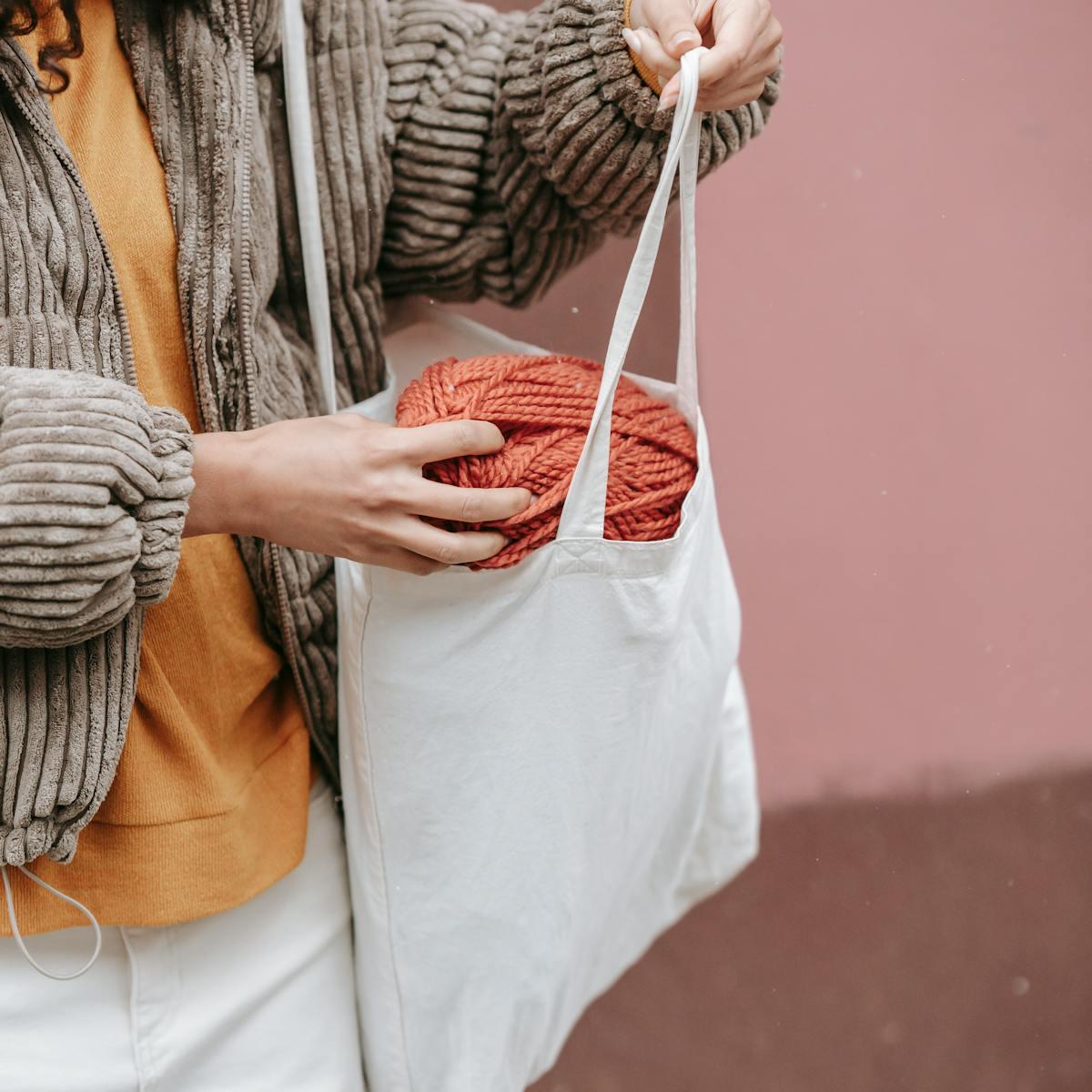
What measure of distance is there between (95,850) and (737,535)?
0.53 meters

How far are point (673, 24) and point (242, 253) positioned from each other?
21cm

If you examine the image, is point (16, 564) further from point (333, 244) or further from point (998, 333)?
point (998, 333)

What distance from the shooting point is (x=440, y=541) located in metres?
0.44

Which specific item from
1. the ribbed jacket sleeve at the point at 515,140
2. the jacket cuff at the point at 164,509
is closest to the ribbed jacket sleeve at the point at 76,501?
the jacket cuff at the point at 164,509

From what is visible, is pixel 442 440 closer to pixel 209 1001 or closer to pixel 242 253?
pixel 242 253

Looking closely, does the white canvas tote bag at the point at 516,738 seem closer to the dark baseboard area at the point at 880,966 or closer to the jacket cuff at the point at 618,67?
the jacket cuff at the point at 618,67

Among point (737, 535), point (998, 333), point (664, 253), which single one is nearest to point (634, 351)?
point (664, 253)

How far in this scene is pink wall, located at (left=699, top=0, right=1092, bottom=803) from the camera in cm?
81

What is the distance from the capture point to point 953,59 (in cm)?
81

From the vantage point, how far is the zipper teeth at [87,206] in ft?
1.49

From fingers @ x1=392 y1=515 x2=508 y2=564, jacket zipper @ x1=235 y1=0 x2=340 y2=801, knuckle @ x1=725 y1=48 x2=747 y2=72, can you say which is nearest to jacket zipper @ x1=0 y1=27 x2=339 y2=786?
jacket zipper @ x1=235 y1=0 x2=340 y2=801

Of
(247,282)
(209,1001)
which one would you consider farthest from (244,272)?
(209,1001)

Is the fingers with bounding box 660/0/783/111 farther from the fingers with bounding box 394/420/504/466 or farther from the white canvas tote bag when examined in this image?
the fingers with bounding box 394/420/504/466

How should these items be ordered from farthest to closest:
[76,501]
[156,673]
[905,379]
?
1. [905,379]
2. [156,673]
3. [76,501]
